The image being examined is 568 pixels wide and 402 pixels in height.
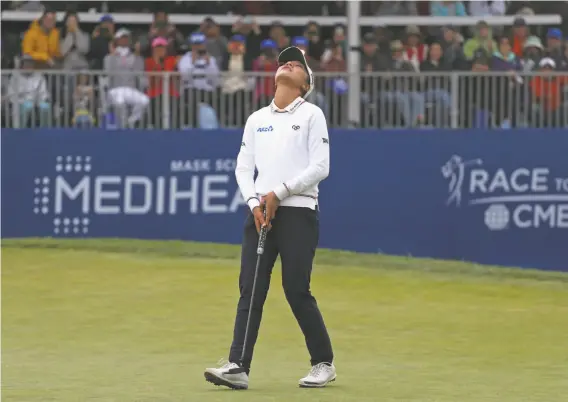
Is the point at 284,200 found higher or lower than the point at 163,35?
lower

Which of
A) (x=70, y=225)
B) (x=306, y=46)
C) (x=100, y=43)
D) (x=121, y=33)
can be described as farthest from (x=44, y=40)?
(x=306, y=46)

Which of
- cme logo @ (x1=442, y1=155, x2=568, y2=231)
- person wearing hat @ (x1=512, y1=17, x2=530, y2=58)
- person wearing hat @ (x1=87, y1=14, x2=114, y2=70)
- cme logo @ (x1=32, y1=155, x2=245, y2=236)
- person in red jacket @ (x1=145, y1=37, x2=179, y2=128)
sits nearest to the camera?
person in red jacket @ (x1=145, y1=37, x2=179, y2=128)

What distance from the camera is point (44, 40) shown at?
67.8 ft

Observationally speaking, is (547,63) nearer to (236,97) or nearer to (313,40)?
(313,40)

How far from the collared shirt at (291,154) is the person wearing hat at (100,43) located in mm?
11787

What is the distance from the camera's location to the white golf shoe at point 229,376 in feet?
30.3

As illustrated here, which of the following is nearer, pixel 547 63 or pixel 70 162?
pixel 70 162

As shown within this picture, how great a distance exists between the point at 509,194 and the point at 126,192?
529cm

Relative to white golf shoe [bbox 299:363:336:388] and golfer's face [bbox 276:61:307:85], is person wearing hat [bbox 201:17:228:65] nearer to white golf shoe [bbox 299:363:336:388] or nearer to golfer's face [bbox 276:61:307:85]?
golfer's face [bbox 276:61:307:85]

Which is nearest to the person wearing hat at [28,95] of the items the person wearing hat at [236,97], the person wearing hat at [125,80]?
the person wearing hat at [125,80]

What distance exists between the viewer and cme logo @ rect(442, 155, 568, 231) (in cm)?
2047

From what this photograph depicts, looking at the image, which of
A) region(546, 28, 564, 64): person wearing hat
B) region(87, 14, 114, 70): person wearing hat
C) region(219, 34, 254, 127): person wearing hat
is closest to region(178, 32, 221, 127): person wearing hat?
region(219, 34, 254, 127): person wearing hat

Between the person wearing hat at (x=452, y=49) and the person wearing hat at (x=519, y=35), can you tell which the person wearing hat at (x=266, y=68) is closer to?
the person wearing hat at (x=452, y=49)

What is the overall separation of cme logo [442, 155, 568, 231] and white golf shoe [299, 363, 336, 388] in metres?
11.1
